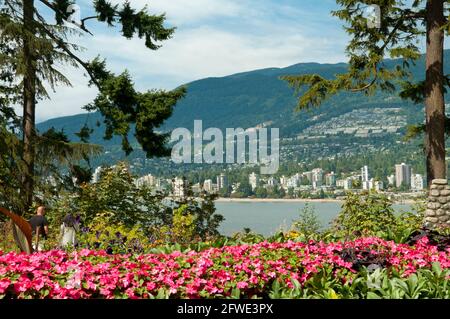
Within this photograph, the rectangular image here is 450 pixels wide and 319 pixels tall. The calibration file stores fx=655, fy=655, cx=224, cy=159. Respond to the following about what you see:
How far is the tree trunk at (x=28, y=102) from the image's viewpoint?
1811 cm

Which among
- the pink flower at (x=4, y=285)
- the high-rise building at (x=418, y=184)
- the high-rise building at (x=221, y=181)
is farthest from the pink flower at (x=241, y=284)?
the high-rise building at (x=221, y=181)

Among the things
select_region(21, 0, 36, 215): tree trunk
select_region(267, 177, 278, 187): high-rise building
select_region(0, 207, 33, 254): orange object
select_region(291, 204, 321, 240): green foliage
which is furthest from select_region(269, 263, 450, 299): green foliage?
select_region(267, 177, 278, 187): high-rise building

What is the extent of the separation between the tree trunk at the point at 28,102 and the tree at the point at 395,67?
23.6 ft

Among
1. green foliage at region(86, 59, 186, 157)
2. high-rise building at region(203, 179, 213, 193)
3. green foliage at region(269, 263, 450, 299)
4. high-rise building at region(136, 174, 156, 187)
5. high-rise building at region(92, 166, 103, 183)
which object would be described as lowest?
green foliage at region(269, 263, 450, 299)

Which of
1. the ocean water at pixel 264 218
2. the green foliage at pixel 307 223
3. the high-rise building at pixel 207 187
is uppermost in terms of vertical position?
the high-rise building at pixel 207 187

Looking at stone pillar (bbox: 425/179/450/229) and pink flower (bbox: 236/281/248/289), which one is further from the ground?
stone pillar (bbox: 425/179/450/229)

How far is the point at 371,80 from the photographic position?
18125 millimetres

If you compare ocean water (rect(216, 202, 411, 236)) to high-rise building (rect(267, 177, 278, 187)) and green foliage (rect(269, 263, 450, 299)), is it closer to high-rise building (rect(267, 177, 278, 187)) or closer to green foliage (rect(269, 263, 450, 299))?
high-rise building (rect(267, 177, 278, 187))

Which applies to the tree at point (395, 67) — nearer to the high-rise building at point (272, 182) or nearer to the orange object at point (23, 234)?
the orange object at point (23, 234)

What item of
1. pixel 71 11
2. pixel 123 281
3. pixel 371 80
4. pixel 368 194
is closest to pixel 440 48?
pixel 371 80

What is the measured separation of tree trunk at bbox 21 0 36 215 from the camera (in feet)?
59.4

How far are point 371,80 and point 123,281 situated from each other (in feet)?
44.5

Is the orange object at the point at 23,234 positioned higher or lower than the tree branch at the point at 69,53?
lower
